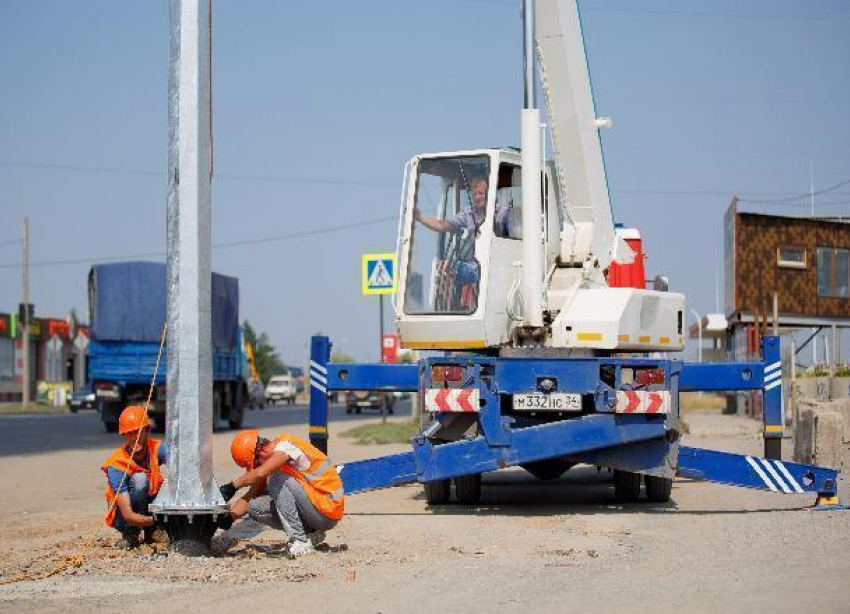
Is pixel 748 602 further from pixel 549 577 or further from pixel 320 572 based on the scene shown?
A: pixel 320 572

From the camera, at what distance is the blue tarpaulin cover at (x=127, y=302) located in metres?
33.4

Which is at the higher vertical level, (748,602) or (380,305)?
(380,305)

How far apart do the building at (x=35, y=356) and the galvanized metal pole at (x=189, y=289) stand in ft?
277

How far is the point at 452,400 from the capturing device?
12.9 meters

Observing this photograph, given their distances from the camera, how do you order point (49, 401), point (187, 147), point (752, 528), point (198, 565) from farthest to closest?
point (49, 401) → point (752, 528) → point (187, 147) → point (198, 565)

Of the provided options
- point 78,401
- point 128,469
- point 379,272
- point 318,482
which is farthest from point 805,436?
Result: point 78,401

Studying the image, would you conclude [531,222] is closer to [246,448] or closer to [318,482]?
[318,482]

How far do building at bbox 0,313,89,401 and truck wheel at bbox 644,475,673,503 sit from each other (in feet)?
268

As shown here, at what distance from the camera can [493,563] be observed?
968 cm

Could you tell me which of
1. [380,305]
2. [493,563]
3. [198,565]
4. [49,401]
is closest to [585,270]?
[493,563]

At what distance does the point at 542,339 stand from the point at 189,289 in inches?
174

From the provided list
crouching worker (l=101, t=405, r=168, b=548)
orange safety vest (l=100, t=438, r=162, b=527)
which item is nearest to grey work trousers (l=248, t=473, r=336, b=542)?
crouching worker (l=101, t=405, r=168, b=548)

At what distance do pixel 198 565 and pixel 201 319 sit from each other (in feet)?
5.84

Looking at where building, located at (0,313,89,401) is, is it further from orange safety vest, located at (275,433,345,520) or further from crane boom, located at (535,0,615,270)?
orange safety vest, located at (275,433,345,520)
